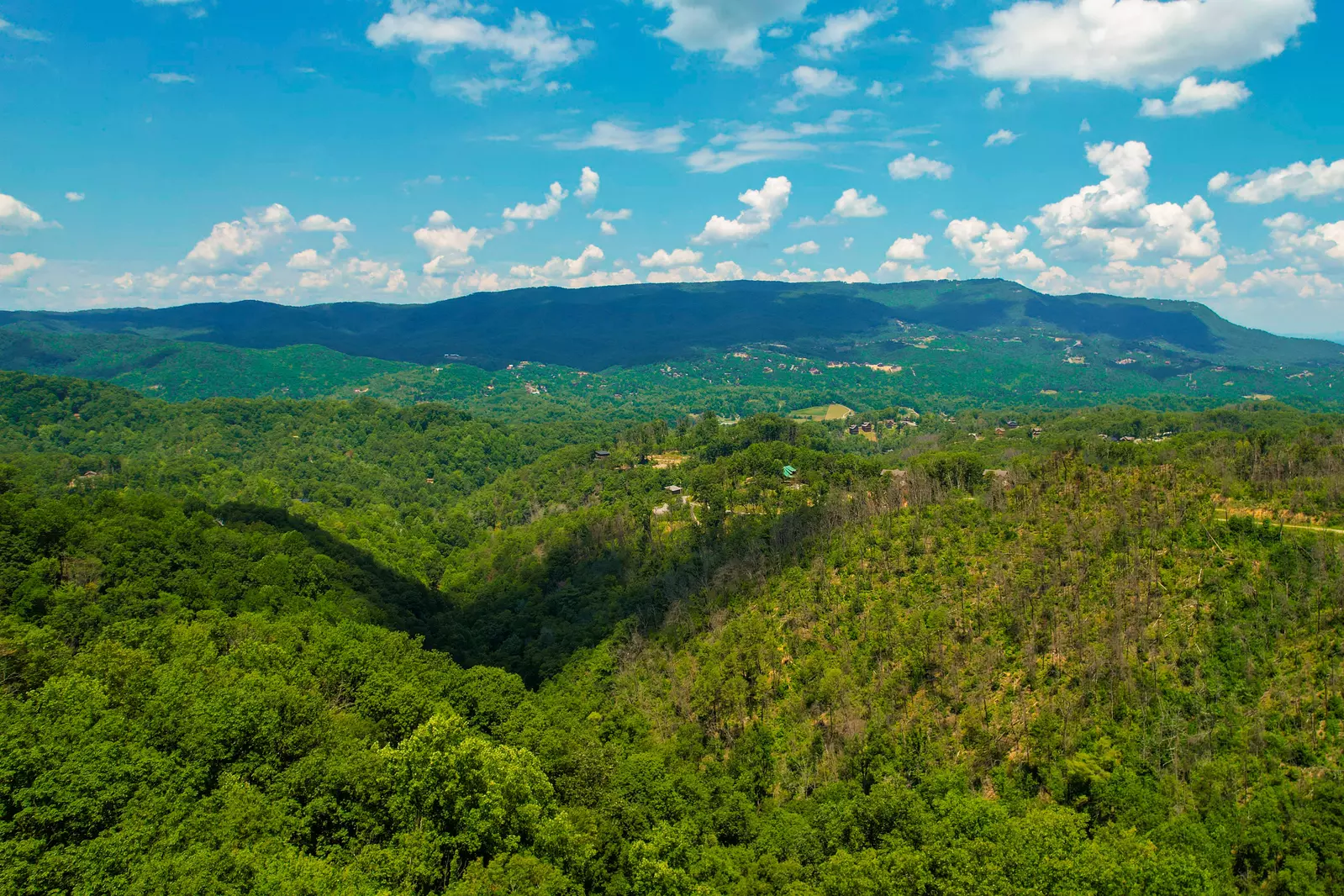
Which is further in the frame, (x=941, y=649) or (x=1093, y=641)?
(x=941, y=649)

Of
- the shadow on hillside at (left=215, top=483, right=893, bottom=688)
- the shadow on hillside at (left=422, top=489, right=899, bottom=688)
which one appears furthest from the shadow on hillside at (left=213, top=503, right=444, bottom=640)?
the shadow on hillside at (left=422, top=489, right=899, bottom=688)

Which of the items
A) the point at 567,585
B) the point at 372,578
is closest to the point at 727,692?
the point at 567,585

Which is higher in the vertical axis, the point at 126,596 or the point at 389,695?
the point at 126,596

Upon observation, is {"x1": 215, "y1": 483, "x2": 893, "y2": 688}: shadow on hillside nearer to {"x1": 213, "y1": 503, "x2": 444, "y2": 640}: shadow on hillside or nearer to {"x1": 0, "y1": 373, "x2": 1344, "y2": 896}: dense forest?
{"x1": 213, "y1": 503, "x2": 444, "y2": 640}: shadow on hillside

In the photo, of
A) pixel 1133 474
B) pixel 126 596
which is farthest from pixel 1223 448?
pixel 126 596

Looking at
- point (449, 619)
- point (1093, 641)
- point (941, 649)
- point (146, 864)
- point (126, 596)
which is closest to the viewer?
point (146, 864)

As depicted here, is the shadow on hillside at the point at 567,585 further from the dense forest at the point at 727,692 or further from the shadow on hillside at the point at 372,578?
the dense forest at the point at 727,692

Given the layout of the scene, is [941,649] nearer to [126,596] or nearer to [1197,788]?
[1197,788]

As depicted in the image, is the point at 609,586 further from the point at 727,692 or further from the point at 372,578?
the point at 727,692
